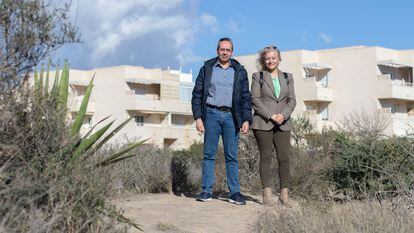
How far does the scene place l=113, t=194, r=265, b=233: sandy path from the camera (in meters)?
6.95

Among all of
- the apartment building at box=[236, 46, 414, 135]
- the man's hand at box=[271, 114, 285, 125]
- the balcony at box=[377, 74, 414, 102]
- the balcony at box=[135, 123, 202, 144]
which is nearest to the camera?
the man's hand at box=[271, 114, 285, 125]

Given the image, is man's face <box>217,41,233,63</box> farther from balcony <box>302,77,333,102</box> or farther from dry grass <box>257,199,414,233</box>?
balcony <box>302,77,333,102</box>

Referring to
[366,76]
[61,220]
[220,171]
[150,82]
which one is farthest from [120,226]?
[150,82]

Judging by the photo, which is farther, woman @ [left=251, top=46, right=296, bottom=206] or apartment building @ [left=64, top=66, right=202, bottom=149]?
apartment building @ [left=64, top=66, right=202, bottom=149]

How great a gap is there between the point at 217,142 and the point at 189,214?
134cm

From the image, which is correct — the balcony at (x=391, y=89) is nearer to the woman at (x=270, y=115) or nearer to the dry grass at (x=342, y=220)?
the woman at (x=270, y=115)

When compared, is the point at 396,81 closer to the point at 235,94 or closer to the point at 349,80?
the point at 349,80

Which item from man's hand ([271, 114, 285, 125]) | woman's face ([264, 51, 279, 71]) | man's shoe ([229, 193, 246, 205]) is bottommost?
man's shoe ([229, 193, 246, 205])

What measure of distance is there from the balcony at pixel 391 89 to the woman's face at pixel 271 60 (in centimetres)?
5008

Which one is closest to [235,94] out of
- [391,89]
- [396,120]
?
[396,120]

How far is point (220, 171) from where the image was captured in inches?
446

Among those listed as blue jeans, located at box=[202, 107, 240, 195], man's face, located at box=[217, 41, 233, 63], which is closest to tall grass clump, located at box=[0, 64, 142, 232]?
blue jeans, located at box=[202, 107, 240, 195]

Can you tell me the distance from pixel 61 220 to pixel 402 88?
55.9 metres

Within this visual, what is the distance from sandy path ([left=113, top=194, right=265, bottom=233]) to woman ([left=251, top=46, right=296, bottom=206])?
419mm
